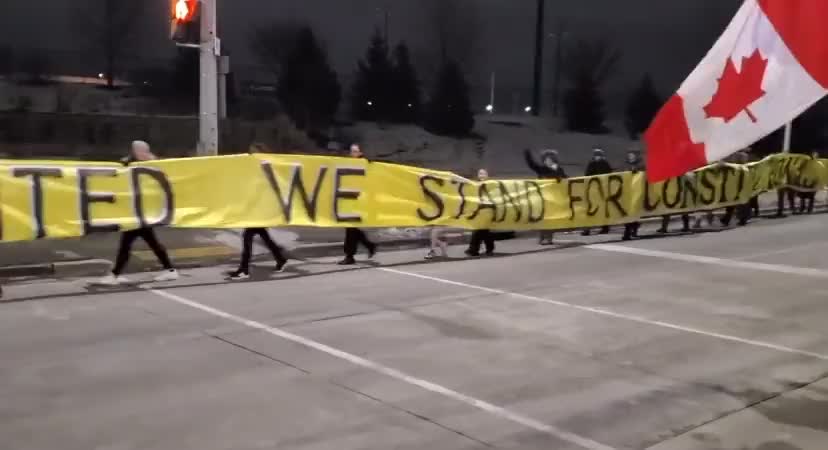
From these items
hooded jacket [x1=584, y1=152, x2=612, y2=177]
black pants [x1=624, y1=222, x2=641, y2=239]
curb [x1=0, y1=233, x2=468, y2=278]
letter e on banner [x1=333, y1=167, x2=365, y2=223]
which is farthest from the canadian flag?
hooded jacket [x1=584, y1=152, x2=612, y2=177]

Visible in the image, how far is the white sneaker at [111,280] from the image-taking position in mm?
10016

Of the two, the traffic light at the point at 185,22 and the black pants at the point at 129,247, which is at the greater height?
the traffic light at the point at 185,22

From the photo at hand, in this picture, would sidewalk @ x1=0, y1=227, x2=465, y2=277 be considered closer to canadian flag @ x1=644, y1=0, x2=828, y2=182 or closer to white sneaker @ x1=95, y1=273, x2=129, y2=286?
white sneaker @ x1=95, y1=273, x2=129, y2=286

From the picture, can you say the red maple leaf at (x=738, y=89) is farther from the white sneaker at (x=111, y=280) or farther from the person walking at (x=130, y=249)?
the white sneaker at (x=111, y=280)

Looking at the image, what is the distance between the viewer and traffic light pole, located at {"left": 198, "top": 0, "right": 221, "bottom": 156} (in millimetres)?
11852

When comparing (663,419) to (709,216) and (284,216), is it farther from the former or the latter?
(709,216)

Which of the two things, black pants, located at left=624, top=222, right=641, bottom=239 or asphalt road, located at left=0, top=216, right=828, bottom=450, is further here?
black pants, located at left=624, top=222, right=641, bottom=239

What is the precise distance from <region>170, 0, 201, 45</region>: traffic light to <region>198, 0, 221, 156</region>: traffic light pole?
0.12 m

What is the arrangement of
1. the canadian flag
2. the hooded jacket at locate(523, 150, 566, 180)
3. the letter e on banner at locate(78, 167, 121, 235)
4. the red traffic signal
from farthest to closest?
the hooded jacket at locate(523, 150, 566, 180) < the red traffic signal < the letter e on banner at locate(78, 167, 121, 235) < the canadian flag

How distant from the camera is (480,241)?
13.3 metres

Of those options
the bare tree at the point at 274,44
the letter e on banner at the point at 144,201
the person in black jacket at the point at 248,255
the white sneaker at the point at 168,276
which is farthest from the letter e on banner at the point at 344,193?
the bare tree at the point at 274,44

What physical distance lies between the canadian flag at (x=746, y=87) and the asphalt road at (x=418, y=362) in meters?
1.80

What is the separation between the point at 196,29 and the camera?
11.7m

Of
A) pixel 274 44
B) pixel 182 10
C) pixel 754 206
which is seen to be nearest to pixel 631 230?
pixel 754 206
